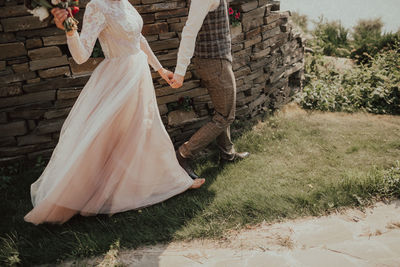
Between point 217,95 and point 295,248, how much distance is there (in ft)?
5.10

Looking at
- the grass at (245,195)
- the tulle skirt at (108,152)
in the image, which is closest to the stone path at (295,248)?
the grass at (245,195)

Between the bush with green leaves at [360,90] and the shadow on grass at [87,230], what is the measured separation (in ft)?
9.51

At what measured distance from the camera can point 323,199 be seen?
3.08m

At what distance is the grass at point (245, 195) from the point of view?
2.66m

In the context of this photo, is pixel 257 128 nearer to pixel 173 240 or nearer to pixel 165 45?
pixel 165 45

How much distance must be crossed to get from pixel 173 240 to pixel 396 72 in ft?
15.3

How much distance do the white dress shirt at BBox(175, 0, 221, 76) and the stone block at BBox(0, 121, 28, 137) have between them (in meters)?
1.83

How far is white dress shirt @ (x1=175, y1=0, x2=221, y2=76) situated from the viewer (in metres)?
2.72

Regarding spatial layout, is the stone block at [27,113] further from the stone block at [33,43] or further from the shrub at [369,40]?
the shrub at [369,40]

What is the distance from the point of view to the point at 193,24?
2758mm

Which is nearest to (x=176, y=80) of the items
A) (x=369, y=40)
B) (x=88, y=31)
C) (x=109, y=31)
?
(x=109, y=31)

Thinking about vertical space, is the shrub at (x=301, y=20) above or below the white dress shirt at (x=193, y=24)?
below

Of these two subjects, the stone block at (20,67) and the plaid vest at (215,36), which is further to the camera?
the stone block at (20,67)

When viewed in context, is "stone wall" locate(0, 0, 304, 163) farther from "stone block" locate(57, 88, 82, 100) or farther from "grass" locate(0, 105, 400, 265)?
"grass" locate(0, 105, 400, 265)
